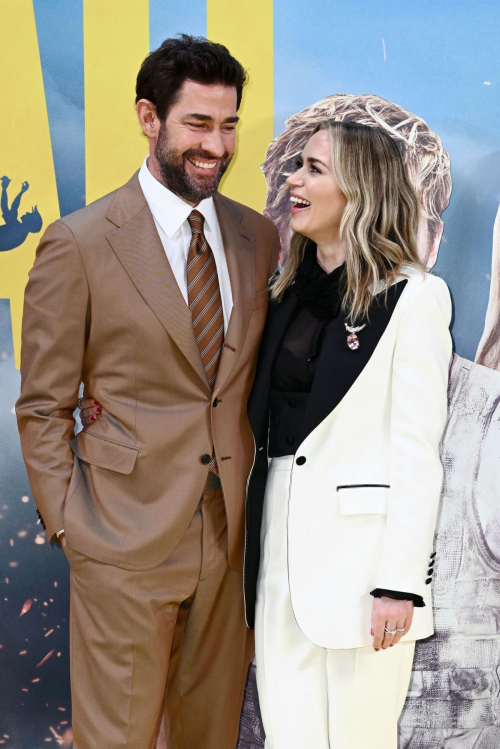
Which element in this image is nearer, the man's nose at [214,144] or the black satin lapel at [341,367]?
the black satin lapel at [341,367]

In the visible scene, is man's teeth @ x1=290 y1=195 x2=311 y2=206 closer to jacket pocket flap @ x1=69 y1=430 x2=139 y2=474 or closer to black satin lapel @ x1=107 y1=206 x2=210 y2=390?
black satin lapel @ x1=107 y1=206 x2=210 y2=390

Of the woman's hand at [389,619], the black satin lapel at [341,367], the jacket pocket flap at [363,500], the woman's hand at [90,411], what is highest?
the black satin lapel at [341,367]

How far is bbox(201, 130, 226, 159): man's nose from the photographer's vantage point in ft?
6.35

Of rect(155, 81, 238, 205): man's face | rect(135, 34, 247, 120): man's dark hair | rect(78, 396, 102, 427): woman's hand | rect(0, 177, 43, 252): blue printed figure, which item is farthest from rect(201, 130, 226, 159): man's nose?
rect(0, 177, 43, 252): blue printed figure

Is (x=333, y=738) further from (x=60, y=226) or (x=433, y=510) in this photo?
(x=60, y=226)

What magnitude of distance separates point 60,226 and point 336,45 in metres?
1.16

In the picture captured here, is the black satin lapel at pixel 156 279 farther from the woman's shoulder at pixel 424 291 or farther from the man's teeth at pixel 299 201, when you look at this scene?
the woman's shoulder at pixel 424 291

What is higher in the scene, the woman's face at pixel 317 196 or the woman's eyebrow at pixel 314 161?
the woman's eyebrow at pixel 314 161

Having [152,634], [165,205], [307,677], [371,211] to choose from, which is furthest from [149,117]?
[307,677]

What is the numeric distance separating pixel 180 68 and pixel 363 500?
1153mm

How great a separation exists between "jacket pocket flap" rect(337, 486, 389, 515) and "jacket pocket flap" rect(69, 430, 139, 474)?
1.66ft

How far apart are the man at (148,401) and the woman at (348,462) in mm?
107

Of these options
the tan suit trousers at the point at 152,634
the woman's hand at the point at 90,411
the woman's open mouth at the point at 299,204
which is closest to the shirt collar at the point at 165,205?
the woman's open mouth at the point at 299,204

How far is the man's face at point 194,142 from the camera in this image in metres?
1.94
